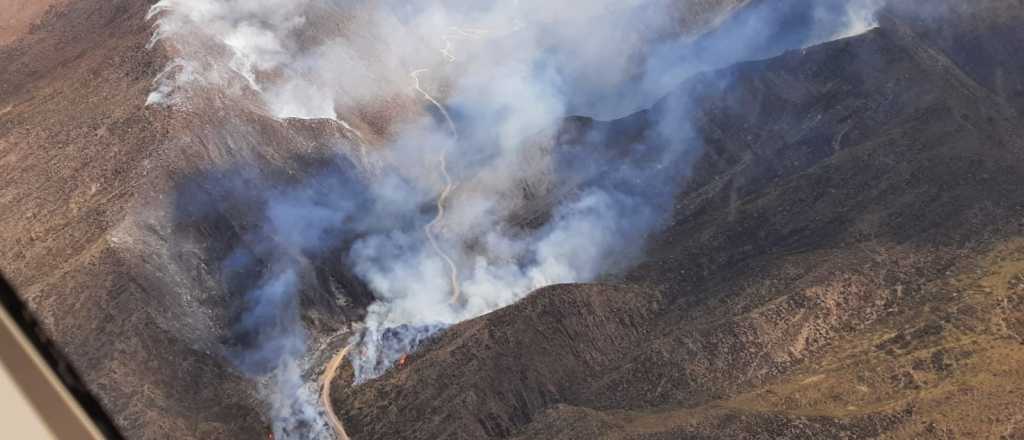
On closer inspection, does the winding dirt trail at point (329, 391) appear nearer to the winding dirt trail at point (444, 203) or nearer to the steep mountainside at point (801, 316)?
the steep mountainside at point (801, 316)

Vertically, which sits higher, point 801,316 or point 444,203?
point 444,203

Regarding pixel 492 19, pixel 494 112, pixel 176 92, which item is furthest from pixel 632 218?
pixel 492 19

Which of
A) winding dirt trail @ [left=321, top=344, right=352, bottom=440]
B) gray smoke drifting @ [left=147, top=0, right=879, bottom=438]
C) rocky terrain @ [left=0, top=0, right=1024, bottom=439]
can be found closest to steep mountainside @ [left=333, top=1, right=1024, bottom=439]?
rocky terrain @ [left=0, top=0, right=1024, bottom=439]

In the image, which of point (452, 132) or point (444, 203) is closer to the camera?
point (444, 203)

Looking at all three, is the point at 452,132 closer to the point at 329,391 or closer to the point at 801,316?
the point at 329,391

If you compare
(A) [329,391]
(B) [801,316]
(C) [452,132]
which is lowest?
(B) [801,316]

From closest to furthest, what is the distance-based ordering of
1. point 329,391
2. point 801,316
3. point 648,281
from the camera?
point 801,316
point 329,391
point 648,281

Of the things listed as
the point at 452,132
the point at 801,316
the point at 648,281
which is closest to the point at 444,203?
the point at 452,132

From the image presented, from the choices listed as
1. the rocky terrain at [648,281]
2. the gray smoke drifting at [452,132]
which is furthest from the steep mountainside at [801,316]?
the gray smoke drifting at [452,132]
